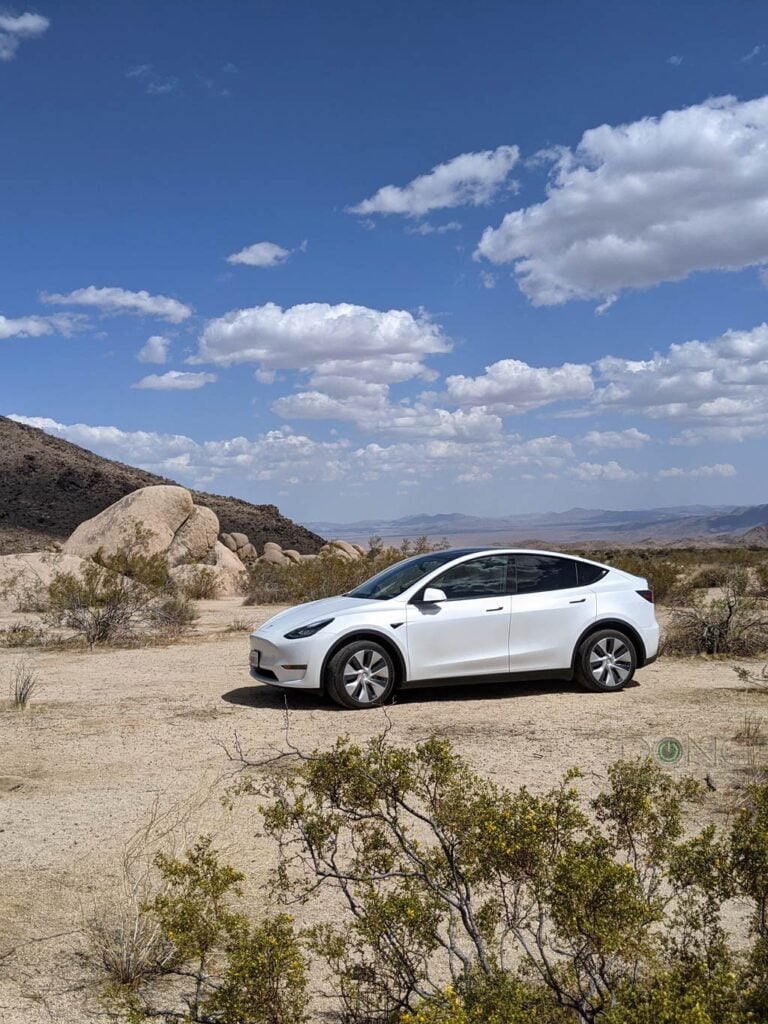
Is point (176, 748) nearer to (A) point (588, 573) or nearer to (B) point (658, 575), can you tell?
(A) point (588, 573)

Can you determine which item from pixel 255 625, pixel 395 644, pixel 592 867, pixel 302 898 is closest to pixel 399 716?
pixel 395 644

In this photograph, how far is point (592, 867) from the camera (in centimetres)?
297

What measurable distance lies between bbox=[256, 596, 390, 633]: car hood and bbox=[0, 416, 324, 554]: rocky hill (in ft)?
108

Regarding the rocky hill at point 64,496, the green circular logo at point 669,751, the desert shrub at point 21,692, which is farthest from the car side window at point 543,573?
the rocky hill at point 64,496

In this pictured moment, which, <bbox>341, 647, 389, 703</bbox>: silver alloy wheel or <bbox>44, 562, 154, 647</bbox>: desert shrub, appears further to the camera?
<bbox>44, 562, 154, 647</bbox>: desert shrub

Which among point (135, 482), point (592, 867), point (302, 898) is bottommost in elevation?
point (302, 898)

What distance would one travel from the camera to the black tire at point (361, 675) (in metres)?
9.30

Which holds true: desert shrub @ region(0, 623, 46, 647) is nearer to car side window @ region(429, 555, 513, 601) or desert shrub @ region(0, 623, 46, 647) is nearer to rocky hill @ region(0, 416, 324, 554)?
car side window @ region(429, 555, 513, 601)

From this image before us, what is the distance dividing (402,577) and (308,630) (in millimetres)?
1377

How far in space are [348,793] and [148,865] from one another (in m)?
1.99

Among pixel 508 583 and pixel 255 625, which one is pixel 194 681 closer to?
pixel 508 583

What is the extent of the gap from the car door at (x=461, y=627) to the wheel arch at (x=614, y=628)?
81 cm

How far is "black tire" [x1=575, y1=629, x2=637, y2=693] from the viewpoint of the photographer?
1015 cm

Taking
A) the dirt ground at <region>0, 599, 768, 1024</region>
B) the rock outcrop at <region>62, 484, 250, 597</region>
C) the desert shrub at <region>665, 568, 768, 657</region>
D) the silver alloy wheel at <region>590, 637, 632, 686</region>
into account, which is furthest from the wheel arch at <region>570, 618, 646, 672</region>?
the rock outcrop at <region>62, 484, 250, 597</region>
